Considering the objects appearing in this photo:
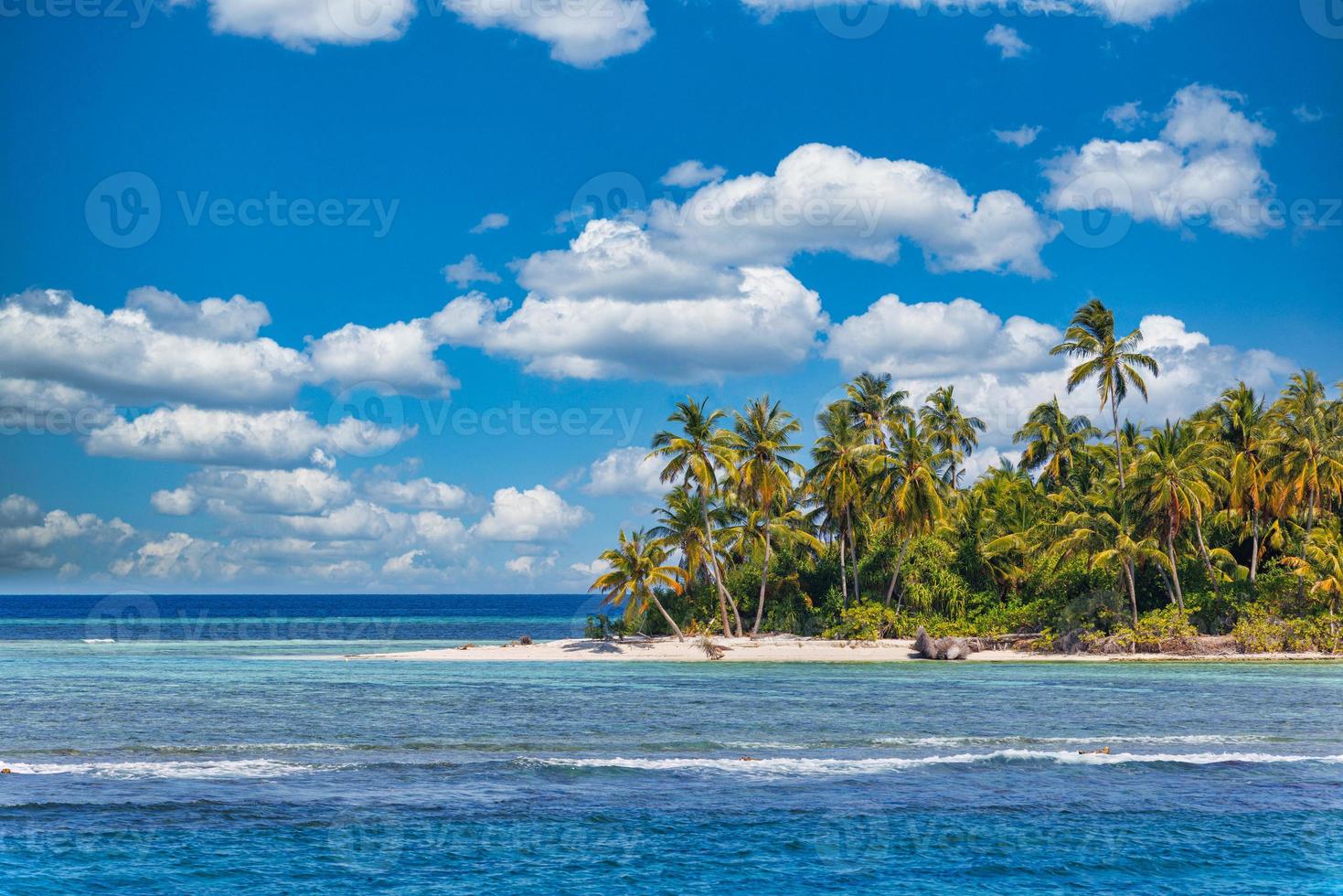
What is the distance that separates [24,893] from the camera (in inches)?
569

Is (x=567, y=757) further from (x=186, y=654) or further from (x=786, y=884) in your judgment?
(x=186, y=654)

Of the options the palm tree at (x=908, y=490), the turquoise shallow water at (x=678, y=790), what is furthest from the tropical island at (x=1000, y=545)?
the turquoise shallow water at (x=678, y=790)

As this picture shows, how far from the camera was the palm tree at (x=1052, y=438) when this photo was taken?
248ft

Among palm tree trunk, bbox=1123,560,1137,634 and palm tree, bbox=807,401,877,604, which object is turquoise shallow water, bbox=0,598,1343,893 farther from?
palm tree, bbox=807,401,877,604

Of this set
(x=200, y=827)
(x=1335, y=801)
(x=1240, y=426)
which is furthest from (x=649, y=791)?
(x=1240, y=426)

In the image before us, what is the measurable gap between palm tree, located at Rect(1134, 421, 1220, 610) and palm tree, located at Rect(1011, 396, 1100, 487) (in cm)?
1822

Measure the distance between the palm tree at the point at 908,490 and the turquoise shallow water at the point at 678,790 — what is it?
20.7 m

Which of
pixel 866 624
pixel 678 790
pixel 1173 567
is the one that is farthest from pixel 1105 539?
pixel 678 790

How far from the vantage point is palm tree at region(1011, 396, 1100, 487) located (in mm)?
75500

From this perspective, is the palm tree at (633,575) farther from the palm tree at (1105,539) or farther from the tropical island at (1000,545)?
the palm tree at (1105,539)

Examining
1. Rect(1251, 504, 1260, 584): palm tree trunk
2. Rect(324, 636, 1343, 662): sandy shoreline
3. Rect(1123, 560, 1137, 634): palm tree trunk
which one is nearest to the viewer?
Rect(1123, 560, 1137, 634): palm tree trunk

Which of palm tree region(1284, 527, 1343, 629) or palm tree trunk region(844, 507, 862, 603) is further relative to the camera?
palm tree trunk region(844, 507, 862, 603)

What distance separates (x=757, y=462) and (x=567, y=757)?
124ft

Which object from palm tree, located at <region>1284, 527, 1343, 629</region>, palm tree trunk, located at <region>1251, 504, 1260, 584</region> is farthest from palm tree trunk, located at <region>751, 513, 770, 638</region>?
palm tree, located at <region>1284, 527, 1343, 629</region>
